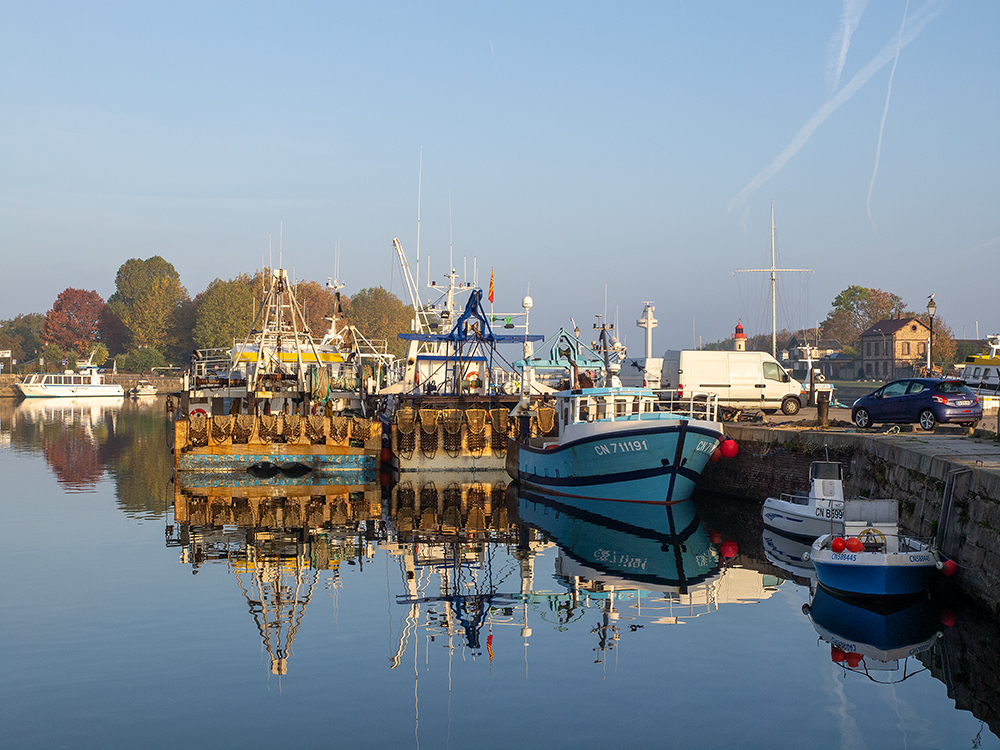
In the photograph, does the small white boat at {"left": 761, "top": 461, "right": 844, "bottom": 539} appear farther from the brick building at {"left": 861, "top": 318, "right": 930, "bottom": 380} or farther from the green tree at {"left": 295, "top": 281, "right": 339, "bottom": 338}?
the green tree at {"left": 295, "top": 281, "right": 339, "bottom": 338}

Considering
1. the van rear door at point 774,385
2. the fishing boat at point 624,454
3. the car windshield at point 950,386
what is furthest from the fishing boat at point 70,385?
the car windshield at point 950,386

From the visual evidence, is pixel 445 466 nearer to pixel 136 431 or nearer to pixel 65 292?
pixel 136 431

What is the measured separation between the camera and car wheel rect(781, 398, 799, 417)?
1510 inches

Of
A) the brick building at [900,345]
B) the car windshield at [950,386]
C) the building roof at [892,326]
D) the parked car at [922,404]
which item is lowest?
the parked car at [922,404]

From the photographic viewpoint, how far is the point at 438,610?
1797cm

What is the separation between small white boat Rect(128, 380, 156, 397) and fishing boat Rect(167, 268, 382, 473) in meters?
93.5

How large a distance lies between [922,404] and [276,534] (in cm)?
1958

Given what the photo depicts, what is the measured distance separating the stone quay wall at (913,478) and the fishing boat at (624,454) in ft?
6.22

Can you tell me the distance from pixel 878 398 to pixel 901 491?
370 inches

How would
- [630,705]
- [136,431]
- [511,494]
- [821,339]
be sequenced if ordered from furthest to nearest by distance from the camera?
[821,339] < [136,431] < [511,494] < [630,705]

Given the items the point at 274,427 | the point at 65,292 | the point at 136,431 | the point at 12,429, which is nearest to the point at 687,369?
the point at 274,427

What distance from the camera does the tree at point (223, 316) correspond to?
138 m

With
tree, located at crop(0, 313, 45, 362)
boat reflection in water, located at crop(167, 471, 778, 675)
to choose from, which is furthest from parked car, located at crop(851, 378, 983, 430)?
tree, located at crop(0, 313, 45, 362)

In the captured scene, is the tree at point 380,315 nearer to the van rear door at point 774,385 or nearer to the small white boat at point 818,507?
the van rear door at point 774,385
